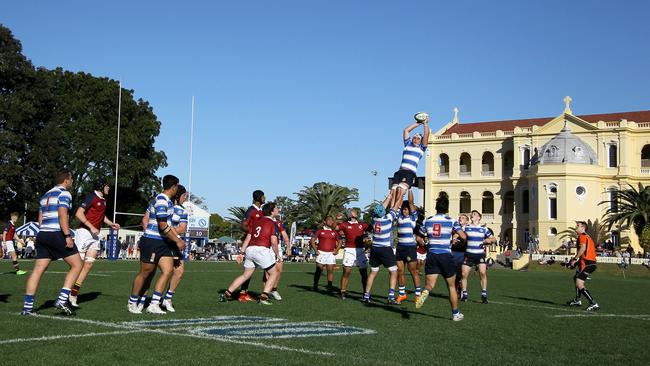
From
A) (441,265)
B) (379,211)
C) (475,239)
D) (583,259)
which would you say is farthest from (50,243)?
(583,259)

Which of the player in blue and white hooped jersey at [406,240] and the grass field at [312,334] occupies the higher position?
the player in blue and white hooped jersey at [406,240]

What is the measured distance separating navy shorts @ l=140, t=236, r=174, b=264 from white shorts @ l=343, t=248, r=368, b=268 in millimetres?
6004

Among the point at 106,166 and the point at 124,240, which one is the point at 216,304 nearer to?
the point at 124,240

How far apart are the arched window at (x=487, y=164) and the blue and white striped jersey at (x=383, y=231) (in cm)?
7979

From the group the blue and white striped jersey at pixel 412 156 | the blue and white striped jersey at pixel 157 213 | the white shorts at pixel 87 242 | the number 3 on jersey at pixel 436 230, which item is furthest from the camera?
the blue and white striped jersey at pixel 412 156

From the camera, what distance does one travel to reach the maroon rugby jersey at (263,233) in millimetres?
14227

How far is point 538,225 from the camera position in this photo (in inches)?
3184

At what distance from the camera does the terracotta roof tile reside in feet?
289

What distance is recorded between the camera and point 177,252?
12141 millimetres

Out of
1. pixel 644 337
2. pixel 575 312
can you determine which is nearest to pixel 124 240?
pixel 575 312

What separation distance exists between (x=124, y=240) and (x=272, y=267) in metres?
45.2

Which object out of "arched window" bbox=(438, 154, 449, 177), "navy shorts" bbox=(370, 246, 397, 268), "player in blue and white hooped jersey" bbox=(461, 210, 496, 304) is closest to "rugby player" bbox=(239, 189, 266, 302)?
"navy shorts" bbox=(370, 246, 397, 268)

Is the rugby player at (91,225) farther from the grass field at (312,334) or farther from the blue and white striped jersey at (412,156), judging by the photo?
the blue and white striped jersey at (412,156)

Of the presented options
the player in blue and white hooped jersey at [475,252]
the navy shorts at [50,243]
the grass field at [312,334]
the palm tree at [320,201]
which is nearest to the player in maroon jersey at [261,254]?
the grass field at [312,334]
